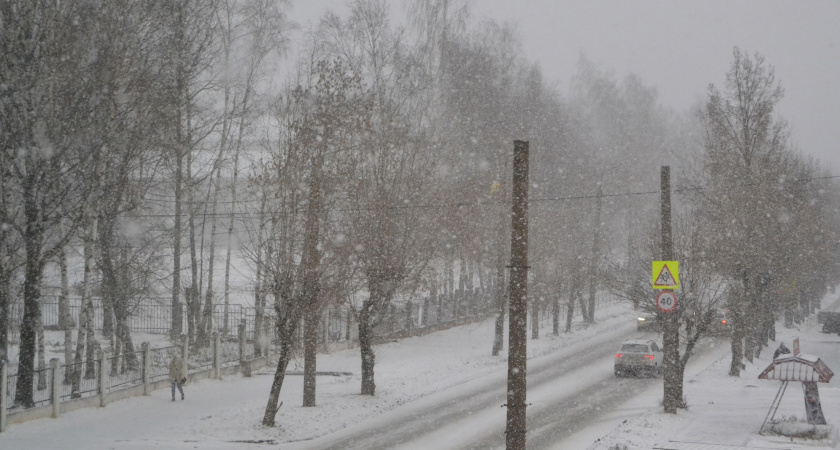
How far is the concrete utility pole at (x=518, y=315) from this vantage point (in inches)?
453

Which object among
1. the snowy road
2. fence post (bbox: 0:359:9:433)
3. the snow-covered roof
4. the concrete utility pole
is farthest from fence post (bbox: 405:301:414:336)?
the concrete utility pole

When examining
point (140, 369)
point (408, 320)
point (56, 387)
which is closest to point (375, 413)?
point (140, 369)

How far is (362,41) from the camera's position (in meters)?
29.9

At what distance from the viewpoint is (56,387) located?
1561 cm

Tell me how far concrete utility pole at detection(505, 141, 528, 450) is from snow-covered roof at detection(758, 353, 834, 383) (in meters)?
6.35

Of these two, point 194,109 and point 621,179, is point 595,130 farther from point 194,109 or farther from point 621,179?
point 194,109

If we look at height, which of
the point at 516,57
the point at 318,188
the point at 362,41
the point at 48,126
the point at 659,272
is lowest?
the point at 659,272

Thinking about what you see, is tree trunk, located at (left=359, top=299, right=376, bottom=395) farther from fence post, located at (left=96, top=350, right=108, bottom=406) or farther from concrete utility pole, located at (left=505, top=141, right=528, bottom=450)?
concrete utility pole, located at (left=505, top=141, right=528, bottom=450)

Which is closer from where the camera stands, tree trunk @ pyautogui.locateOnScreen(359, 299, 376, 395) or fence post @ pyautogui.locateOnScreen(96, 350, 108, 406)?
fence post @ pyautogui.locateOnScreen(96, 350, 108, 406)

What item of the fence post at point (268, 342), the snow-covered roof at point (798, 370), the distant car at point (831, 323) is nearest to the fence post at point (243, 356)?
the fence post at point (268, 342)

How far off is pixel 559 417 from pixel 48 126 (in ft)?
42.6

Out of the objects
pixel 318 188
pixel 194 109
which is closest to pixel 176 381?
pixel 318 188

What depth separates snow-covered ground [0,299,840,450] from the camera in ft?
48.2

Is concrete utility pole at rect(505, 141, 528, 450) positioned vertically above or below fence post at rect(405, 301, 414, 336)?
above
